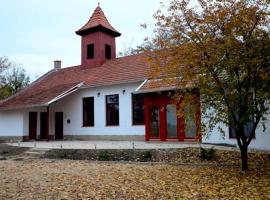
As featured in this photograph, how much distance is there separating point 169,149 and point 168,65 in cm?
466

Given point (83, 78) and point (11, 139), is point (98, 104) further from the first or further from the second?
point (11, 139)

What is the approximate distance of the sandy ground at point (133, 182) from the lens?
27.0ft

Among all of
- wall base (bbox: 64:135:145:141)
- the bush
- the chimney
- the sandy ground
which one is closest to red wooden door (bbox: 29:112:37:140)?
wall base (bbox: 64:135:145:141)

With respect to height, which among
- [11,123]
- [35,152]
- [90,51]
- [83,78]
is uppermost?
[90,51]

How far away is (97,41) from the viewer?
93.4ft

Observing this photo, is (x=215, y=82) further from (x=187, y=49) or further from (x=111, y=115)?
(x=111, y=115)

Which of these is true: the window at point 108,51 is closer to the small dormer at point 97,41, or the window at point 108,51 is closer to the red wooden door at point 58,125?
the small dormer at point 97,41

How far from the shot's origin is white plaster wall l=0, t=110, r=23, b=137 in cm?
2669

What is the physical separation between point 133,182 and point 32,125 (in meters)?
19.4

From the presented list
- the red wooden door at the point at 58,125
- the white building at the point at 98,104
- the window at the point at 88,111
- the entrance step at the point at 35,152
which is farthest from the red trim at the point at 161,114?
the red wooden door at the point at 58,125

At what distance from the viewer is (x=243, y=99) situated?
10.9m

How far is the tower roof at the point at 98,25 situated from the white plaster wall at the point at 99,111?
575 cm

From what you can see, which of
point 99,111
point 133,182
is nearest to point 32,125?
point 99,111

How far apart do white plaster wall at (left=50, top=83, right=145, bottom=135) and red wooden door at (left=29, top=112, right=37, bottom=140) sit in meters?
1.36
